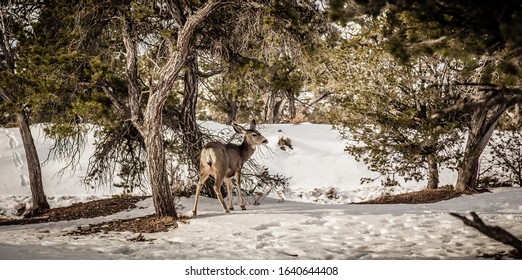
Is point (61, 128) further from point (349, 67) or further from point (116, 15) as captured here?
point (349, 67)

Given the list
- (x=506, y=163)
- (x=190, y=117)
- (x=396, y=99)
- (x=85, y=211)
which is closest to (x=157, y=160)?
(x=190, y=117)

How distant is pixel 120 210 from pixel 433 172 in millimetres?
6704

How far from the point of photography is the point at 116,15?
8.51 m

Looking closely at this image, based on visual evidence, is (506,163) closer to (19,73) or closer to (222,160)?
(222,160)

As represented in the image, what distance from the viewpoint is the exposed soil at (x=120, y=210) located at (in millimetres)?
7398

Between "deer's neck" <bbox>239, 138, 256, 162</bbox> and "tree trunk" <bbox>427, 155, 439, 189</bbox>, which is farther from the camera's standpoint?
"tree trunk" <bbox>427, 155, 439, 189</bbox>

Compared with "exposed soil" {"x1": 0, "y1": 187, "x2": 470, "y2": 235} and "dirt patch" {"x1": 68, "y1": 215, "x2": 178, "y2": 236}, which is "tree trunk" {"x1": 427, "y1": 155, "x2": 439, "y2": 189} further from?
"dirt patch" {"x1": 68, "y1": 215, "x2": 178, "y2": 236}

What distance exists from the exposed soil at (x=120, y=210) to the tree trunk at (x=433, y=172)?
383 mm

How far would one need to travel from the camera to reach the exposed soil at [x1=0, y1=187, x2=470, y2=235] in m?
7.40

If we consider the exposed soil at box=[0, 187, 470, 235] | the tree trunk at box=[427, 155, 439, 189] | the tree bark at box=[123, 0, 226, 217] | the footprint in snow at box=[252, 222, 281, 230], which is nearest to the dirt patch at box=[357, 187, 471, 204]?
the exposed soil at box=[0, 187, 470, 235]

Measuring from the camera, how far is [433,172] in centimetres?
1103

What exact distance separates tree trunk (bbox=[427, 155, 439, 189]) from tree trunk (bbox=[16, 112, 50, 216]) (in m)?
8.31

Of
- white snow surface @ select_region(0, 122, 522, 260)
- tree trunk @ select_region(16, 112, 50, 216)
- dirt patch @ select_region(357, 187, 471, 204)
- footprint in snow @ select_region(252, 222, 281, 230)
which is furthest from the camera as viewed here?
tree trunk @ select_region(16, 112, 50, 216)
